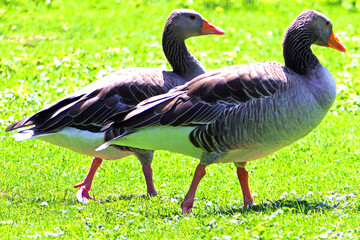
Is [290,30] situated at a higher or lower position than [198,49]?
higher

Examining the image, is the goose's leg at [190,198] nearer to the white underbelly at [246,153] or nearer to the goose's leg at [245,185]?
the white underbelly at [246,153]

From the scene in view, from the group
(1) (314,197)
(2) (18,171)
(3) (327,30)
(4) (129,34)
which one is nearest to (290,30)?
(3) (327,30)

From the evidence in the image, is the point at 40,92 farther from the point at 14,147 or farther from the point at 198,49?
the point at 198,49

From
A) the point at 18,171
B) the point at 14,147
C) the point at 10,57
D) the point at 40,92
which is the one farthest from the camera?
the point at 10,57

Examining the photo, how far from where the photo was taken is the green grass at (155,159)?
24.0 feet

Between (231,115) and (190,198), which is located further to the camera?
(190,198)

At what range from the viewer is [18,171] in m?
10.4

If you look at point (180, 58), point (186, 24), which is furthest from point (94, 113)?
point (186, 24)

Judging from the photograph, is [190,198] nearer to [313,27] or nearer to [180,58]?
[180,58]

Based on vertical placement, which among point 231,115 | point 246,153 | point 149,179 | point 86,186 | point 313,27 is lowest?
point 86,186

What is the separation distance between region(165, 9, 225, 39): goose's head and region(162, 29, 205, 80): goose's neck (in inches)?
3.5

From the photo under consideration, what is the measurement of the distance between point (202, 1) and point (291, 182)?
13.6 meters

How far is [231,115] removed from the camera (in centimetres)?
798

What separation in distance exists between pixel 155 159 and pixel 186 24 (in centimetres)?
270
